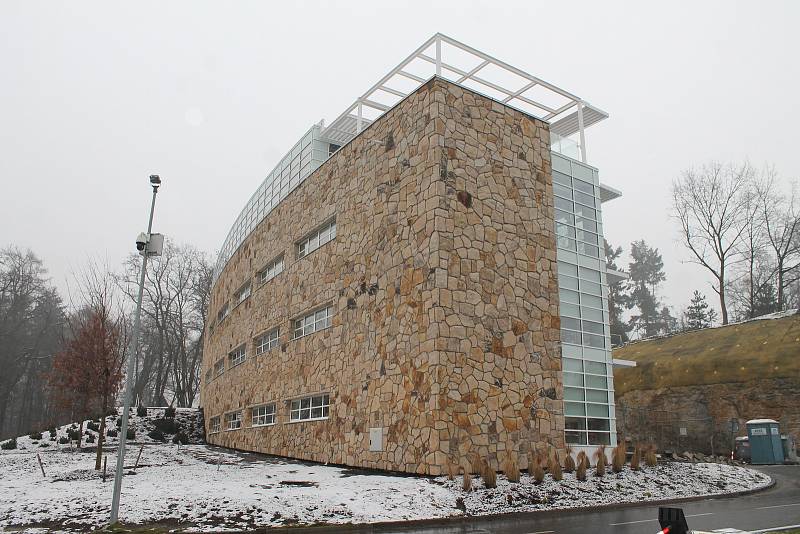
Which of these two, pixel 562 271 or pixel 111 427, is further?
pixel 111 427

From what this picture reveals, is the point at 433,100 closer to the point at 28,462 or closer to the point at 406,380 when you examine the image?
Answer: the point at 406,380

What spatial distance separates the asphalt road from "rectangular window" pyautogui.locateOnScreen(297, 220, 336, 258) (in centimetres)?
1252

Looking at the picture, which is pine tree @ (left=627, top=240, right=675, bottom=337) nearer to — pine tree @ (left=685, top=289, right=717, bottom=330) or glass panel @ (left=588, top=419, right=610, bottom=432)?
pine tree @ (left=685, top=289, right=717, bottom=330)

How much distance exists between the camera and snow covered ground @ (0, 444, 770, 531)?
36.6 ft

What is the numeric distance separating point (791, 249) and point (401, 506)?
137 feet

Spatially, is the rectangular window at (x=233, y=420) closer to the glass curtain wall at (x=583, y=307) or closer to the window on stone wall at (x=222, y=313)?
the window on stone wall at (x=222, y=313)

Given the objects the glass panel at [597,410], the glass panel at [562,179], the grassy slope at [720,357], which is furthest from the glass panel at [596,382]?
the grassy slope at [720,357]

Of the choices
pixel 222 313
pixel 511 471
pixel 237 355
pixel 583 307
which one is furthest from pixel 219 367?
pixel 511 471

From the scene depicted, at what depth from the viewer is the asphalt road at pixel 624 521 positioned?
1039 cm

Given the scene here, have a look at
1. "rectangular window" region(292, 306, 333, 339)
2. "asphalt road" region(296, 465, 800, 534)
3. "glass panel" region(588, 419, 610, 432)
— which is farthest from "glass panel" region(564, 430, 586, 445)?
"rectangular window" region(292, 306, 333, 339)

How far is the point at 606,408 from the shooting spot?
18922 mm

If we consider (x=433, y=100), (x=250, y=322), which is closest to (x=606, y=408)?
(x=433, y=100)

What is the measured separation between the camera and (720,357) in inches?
1331

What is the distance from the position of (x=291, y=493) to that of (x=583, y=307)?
11.3 meters
